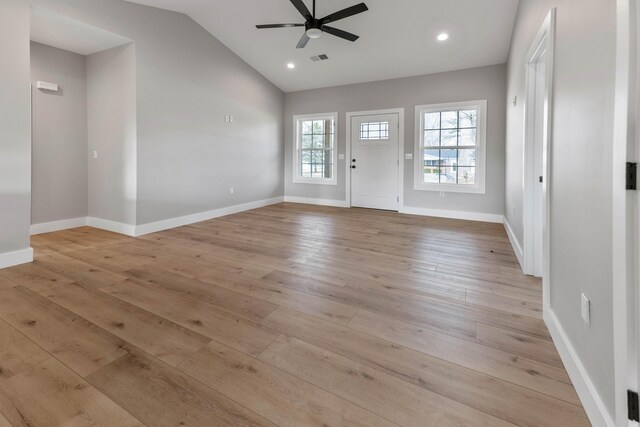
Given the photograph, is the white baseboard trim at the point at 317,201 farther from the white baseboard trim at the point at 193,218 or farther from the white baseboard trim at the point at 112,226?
the white baseboard trim at the point at 112,226

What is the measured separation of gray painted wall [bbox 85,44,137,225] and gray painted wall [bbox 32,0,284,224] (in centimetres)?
12

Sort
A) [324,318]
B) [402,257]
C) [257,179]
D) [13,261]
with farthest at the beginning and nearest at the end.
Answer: [257,179]
[402,257]
[13,261]
[324,318]

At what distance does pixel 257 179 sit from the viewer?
21.1ft

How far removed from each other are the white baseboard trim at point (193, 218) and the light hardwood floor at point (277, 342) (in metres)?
0.99

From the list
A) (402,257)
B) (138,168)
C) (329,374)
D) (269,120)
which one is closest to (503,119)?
(402,257)

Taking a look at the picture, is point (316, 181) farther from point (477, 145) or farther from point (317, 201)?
point (477, 145)

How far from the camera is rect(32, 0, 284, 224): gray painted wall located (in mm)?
3980

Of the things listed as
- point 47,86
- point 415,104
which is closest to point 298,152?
point 415,104

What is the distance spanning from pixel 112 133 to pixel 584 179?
511 cm

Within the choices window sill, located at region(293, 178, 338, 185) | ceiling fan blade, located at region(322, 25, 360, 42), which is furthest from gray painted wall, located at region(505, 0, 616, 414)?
window sill, located at region(293, 178, 338, 185)

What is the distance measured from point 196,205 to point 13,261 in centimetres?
238

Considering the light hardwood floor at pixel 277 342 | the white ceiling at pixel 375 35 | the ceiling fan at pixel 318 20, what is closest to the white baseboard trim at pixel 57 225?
the light hardwood floor at pixel 277 342

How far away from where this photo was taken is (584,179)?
1.31 meters

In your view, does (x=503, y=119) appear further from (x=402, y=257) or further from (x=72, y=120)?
(x=72, y=120)
